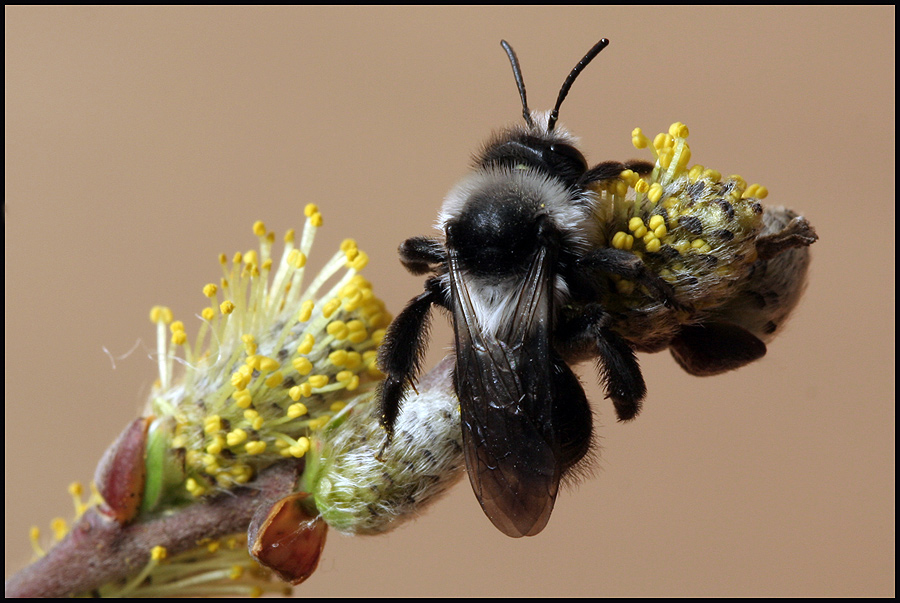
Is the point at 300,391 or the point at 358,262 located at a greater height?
the point at 358,262

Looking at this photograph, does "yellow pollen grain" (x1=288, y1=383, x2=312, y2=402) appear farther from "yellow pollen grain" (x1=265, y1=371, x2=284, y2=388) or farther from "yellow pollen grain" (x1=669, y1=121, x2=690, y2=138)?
"yellow pollen grain" (x1=669, y1=121, x2=690, y2=138)

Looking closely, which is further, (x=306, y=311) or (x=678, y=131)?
(x=306, y=311)

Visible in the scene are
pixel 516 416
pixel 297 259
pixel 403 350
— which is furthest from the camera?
pixel 297 259

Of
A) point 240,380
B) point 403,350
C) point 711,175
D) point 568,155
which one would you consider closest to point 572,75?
point 568,155

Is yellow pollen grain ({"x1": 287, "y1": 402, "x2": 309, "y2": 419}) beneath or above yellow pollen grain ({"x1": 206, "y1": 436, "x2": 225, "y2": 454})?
above

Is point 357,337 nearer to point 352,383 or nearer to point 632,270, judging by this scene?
point 352,383

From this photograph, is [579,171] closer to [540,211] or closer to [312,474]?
[540,211]

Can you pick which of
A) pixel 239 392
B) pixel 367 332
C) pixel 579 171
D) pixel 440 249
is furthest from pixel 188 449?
pixel 579 171

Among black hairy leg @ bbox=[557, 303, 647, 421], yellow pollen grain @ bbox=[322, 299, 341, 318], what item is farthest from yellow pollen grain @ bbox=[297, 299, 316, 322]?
black hairy leg @ bbox=[557, 303, 647, 421]
